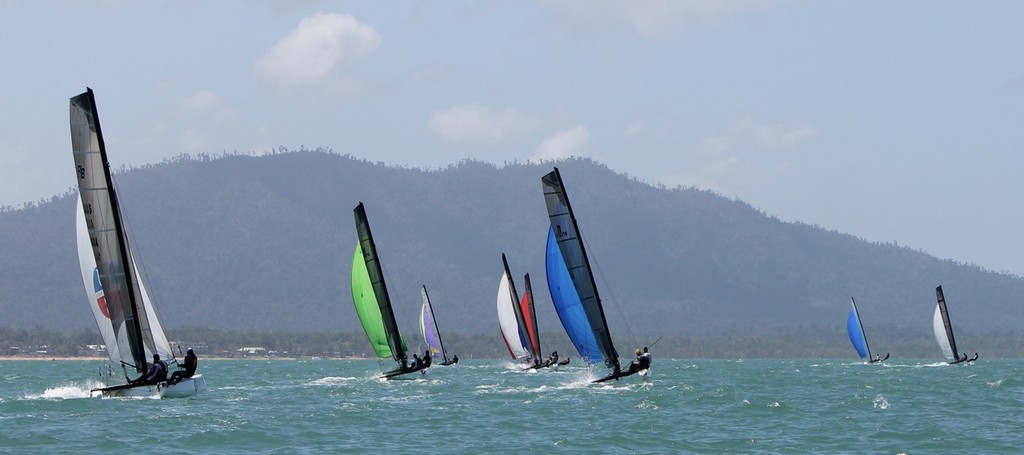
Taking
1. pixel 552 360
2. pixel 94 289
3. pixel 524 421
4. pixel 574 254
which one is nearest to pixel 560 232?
pixel 574 254

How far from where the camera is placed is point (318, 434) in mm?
39750

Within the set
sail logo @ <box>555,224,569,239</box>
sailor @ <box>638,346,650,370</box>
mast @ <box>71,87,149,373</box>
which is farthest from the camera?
sailor @ <box>638,346,650,370</box>

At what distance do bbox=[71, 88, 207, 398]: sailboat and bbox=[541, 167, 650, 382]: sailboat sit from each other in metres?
13.2

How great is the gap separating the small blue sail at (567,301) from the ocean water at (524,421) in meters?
1.96

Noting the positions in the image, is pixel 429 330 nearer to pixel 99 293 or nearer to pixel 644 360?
pixel 644 360

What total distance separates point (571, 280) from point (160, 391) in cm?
1455

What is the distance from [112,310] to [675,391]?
74.7ft

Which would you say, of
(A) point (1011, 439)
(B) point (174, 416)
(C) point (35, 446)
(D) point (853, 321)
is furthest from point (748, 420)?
(D) point (853, 321)

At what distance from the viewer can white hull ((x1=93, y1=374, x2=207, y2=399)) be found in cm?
4606

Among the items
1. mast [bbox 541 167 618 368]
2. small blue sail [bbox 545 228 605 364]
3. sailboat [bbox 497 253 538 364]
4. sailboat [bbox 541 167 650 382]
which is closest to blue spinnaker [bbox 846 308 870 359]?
sailboat [bbox 497 253 538 364]

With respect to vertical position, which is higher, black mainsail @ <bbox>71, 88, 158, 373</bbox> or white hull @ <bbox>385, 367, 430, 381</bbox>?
black mainsail @ <bbox>71, 88, 158, 373</bbox>

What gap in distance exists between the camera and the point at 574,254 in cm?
5231

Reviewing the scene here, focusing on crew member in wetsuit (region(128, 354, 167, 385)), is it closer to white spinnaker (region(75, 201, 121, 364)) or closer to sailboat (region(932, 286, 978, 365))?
white spinnaker (region(75, 201, 121, 364))

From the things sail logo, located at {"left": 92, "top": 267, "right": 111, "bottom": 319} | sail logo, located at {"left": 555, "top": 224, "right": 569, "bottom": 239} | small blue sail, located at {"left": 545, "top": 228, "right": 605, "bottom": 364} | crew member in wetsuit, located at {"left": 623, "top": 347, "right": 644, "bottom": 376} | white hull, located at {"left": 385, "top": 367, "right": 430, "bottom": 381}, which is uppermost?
sail logo, located at {"left": 555, "top": 224, "right": 569, "bottom": 239}
